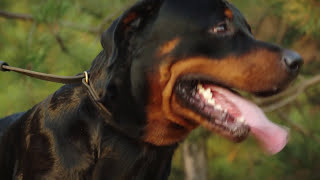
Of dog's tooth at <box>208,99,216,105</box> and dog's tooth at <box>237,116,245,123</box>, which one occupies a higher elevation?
dog's tooth at <box>208,99,216,105</box>

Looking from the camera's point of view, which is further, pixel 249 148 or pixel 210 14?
pixel 249 148

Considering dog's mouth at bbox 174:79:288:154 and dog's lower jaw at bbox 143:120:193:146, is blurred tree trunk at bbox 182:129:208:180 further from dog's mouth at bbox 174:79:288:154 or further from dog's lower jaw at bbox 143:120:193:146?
dog's mouth at bbox 174:79:288:154

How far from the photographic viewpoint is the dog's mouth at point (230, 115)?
9.32 ft

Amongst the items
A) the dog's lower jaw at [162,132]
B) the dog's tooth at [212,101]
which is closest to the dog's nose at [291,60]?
the dog's tooth at [212,101]

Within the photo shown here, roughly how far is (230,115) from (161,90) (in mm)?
336

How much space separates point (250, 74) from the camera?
2799mm

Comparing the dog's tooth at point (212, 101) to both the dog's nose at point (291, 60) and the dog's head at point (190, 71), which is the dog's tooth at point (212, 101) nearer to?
the dog's head at point (190, 71)

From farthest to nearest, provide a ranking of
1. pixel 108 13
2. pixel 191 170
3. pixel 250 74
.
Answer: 1. pixel 191 170
2. pixel 108 13
3. pixel 250 74

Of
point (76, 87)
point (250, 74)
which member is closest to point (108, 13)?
point (76, 87)

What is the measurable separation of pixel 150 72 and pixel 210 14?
15.2 inches

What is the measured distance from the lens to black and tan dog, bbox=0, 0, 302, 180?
9.27ft

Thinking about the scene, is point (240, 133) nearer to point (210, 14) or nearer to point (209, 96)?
point (209, 96)

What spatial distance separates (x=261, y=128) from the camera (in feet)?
9.30

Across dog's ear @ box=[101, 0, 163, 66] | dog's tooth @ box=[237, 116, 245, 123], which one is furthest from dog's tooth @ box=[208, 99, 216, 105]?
dog's ear @ box=[101, 0, 163, 66]
